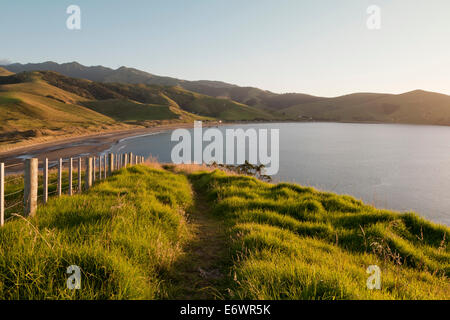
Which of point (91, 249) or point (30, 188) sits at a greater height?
point (30, 188)

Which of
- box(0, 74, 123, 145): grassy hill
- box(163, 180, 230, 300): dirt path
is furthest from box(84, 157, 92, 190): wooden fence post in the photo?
box(0, 74, 123, 145): grassy hill

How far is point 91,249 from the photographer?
352 centimetres

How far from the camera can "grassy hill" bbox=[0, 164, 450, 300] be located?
3078 mm

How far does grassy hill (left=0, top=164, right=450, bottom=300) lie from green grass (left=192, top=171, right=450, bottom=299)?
0.03 m

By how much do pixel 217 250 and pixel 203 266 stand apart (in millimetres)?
826

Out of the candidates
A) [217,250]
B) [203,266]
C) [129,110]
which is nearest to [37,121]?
[129,110]

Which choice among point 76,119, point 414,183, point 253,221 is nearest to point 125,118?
point 76,119

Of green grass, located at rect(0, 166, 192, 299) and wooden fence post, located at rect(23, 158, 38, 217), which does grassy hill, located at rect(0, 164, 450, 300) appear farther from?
wooden fence post, located at rect(23, 158, 38, 217)

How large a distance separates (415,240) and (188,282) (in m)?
6.14

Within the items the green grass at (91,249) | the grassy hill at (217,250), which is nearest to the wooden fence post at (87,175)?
the grassy hill at (217,250)

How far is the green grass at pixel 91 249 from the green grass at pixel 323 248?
4.34 feet

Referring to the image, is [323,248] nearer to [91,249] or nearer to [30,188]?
[91,249]
